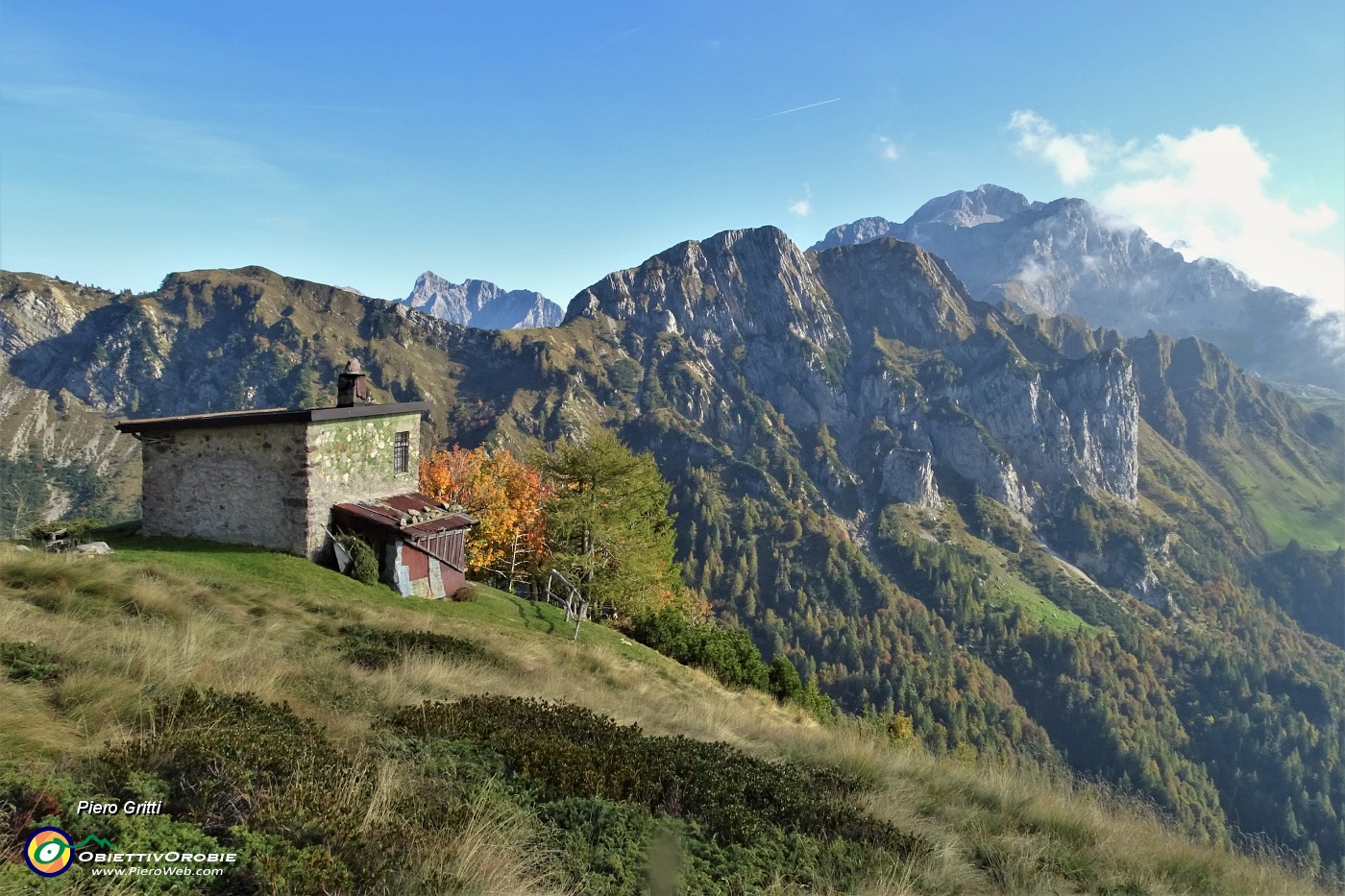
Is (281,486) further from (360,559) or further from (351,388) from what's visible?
(351,388)

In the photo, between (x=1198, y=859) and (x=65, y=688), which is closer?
(x=65, y=688)

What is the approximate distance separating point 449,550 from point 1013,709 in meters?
180

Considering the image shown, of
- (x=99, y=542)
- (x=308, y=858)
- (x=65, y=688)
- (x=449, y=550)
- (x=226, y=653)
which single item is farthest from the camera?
(x=449, y=550)

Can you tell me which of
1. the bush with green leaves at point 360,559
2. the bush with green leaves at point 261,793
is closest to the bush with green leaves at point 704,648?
the bush with green leaves at point 360,559

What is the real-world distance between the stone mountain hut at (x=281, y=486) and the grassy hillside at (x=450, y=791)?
10.8m

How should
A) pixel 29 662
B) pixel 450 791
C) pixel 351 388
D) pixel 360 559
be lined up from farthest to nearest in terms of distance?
pixel 351 388, pixel 360 559, pixel 29 662, pixel 450 791

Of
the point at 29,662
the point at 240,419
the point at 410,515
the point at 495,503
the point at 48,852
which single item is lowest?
the point at 495,503

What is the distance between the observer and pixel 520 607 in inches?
1086

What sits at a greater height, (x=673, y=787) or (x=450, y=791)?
(x=450, y=791)

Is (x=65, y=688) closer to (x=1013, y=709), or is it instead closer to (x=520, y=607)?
(x=520, y=607)

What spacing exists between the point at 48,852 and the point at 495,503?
130 feet

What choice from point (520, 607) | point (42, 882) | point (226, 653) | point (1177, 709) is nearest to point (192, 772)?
point (42, 882)

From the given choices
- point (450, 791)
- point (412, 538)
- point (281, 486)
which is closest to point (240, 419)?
point (281, 486)

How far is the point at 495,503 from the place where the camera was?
4253 centimetres
